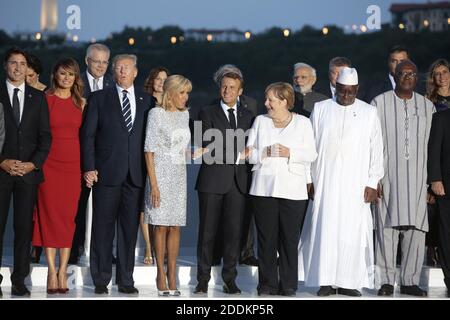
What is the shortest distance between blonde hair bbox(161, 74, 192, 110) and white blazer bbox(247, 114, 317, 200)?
63 cm

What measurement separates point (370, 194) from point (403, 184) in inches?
12.2

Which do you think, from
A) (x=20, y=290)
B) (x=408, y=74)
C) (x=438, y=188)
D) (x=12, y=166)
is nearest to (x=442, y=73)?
(x=408, y=74)

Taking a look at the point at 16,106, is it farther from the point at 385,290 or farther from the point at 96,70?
the point at 385,290

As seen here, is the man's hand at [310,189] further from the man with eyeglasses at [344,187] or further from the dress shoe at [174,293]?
the dress shoe at [174,293]

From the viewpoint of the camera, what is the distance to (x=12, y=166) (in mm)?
7977

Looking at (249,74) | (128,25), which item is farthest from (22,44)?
(249,74)

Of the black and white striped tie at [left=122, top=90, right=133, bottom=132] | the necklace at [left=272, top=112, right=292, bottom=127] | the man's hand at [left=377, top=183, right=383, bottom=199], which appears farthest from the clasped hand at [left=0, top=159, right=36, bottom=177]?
the man's hand at [left=377, top=183, right=383, bottom=199]

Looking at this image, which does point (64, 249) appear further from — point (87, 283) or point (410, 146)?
point (410, 146)

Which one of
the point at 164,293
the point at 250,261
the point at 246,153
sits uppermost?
the point at 246,153

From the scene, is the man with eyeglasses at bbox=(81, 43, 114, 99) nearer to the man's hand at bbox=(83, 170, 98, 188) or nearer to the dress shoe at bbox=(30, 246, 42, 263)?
the man's hand at bbox=(83, 170, 98, 188)

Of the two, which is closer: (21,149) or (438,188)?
(21,149)

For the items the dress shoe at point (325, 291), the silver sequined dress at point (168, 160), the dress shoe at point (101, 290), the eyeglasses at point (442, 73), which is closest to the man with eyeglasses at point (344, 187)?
the dress shoe at point (325, 291)
